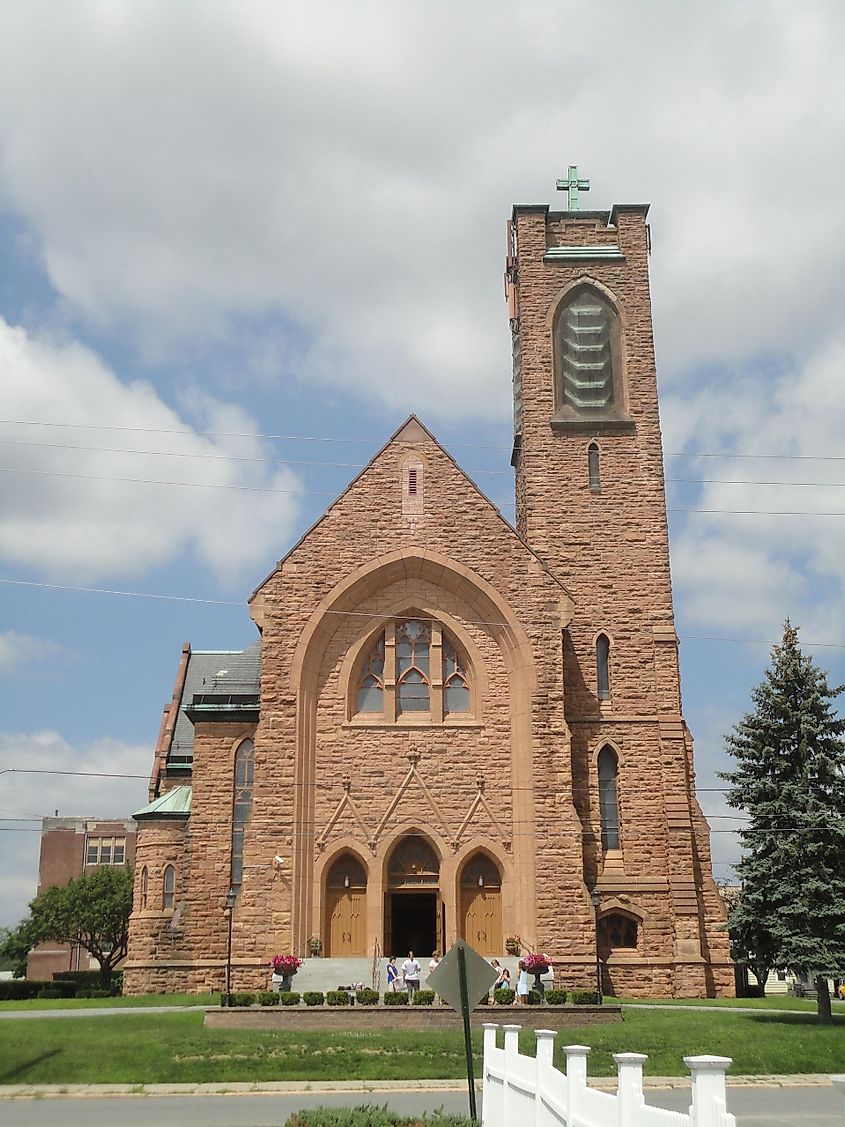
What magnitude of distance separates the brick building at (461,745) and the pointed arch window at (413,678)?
0.21 feet

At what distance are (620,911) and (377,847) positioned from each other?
6.78 m

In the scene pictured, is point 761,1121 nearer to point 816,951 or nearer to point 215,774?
point 816,951

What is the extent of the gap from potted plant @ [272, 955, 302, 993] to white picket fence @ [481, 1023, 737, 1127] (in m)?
14.3

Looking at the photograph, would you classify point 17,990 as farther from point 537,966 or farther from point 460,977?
point 460,977

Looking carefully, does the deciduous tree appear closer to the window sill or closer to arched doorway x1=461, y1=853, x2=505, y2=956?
the window sill

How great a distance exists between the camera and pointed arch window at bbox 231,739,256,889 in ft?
113

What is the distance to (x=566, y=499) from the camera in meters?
36.6

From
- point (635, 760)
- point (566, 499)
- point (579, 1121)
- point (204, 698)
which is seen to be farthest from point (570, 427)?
point (579, 1121)

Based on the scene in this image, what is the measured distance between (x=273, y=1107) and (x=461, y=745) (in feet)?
56.9

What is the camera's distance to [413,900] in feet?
109

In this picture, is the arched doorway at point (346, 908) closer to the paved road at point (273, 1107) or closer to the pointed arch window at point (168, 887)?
the pointed arch window at point (168, 887)

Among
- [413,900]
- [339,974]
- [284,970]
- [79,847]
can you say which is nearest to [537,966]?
[339,974]

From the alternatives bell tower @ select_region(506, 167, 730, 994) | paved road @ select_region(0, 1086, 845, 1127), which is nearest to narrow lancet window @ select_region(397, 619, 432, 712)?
bell tower @ select_region(506, 167, 730, 994)

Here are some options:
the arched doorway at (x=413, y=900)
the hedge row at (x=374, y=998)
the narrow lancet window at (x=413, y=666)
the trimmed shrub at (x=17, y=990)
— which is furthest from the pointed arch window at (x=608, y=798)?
the trimmed shrub at (x=17, y=990)
